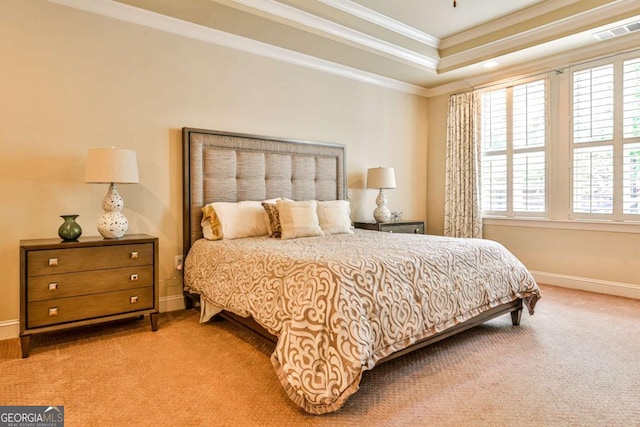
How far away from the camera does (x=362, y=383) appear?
2.08 meters

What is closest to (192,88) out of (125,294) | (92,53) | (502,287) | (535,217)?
(92,53)

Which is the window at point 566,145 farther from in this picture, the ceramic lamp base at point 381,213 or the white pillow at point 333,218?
the white pillow at point 333,218

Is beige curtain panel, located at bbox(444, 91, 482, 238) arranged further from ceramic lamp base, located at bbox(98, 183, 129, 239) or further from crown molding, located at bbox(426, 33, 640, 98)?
ceramic lamp base, located at bbox(98, 183, 129, 239)

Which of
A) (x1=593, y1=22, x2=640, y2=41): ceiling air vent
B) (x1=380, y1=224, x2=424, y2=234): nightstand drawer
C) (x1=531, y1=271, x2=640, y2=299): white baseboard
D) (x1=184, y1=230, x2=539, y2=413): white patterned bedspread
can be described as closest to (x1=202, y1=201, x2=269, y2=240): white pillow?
(x1=184, y1=230, x2=539, y2=413): white patterned bedspread

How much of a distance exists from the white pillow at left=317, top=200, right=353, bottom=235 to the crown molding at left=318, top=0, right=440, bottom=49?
6.37 ft

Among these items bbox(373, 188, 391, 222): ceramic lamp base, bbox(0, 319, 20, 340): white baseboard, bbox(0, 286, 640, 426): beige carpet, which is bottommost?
bbox(0, 286, 640, 426): beige carpet

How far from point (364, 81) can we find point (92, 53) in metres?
3.05

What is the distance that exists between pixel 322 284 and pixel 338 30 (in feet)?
9.49

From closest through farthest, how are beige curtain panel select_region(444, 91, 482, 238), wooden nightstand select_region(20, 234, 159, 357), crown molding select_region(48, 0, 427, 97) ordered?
wooden nightstand select_region(20, 234, 159, 357) → crown molding select_region(48, 0, 427, 97) → beige curtain panel select_region(444, 91, 482, 238)

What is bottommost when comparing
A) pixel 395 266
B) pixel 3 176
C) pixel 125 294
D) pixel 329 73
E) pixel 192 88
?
pixel 125 294

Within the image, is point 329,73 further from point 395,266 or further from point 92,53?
point 395,266

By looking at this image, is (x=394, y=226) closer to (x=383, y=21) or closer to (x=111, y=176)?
(x=383, y=21)

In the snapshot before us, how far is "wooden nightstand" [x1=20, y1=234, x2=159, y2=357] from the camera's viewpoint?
96.1 inches

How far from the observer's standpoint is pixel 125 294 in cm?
279
